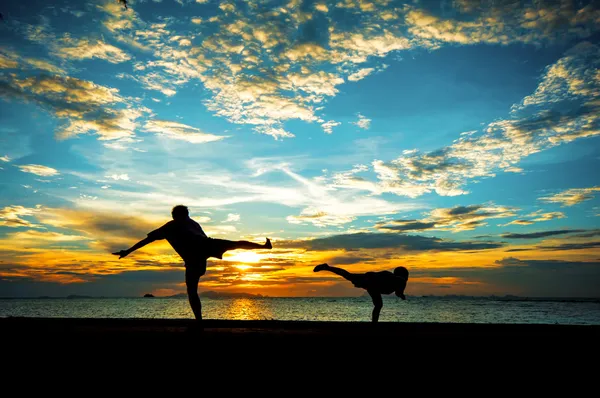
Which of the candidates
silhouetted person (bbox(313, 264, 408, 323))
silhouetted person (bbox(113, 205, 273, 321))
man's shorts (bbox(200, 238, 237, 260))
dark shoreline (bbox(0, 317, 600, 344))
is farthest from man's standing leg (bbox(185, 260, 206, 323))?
silhouetted person (bbox(313, 264, 408, 323))

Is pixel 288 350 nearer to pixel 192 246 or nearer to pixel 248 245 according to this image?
pixel 248 245

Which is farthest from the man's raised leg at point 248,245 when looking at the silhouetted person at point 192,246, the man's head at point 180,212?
the man's head at point 180,212

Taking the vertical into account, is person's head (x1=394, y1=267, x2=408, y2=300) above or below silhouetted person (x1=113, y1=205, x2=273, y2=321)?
below

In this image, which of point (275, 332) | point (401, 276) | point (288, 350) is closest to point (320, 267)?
point (401, 276)

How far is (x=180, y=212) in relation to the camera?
8.05 meters

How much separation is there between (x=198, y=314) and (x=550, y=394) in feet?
20.1

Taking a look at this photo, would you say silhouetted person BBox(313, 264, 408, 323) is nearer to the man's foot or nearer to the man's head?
the man's foot

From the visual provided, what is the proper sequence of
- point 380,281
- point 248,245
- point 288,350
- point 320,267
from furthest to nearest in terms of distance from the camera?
point 320,267
point 380,281
point 248,245
point 288,350

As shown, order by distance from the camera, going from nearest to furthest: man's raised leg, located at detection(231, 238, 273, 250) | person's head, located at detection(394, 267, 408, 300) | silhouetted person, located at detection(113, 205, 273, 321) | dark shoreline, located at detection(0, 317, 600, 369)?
dark shoreline, located at detection(0, 317, 600, 369)
man's raised leg, located at detection(231, 238, 273, 250)
silhouetted person, located at detection(113, 205, 273, 321)
person's head, located at detection(394, 267, 408, 300)

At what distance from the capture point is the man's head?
26.3 ft

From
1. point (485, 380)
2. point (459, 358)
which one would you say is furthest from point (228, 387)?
point (459, 358)

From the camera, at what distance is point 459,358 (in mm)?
5105

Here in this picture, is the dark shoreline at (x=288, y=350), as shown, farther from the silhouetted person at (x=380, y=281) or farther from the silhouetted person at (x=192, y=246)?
the silhouetted person at (x=380, y=281)

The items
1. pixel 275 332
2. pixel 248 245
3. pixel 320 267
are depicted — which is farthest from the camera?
pixel 320 267
